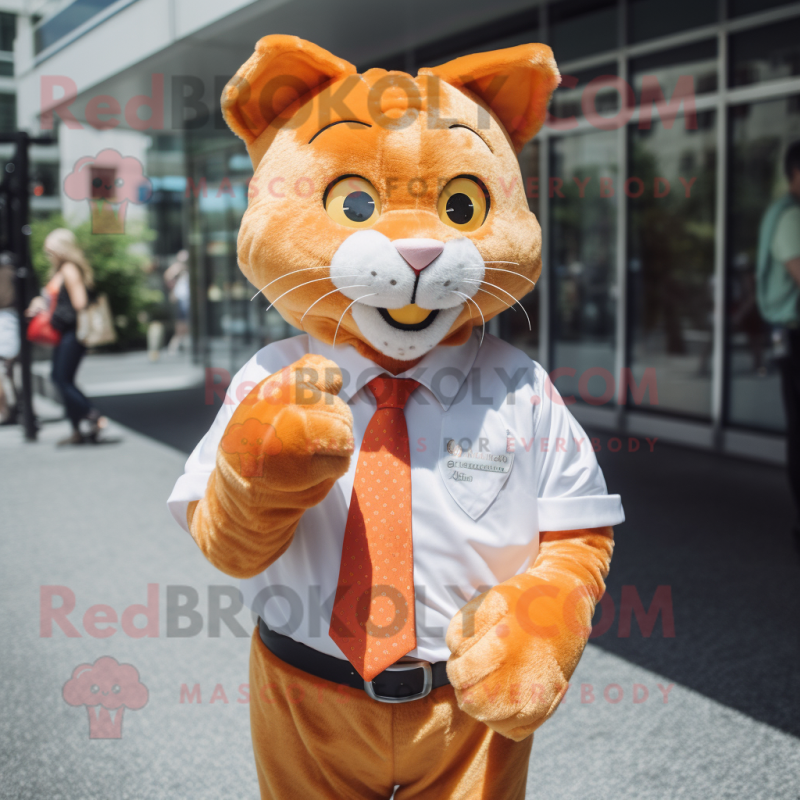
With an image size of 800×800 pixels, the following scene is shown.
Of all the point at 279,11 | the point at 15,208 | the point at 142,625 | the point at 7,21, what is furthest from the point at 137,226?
the point at 142,625

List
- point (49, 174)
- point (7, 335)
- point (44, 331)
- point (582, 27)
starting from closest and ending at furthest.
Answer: point (44, 331) → point (582, 27) → point (7, 335) → point (49, 174)

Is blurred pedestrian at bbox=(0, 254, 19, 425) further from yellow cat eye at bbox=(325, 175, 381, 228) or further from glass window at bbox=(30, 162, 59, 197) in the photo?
glass window at bbox=(30, 162, 59, 197)

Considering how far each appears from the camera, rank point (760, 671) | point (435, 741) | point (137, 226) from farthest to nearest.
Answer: point (137, 226) → point (760, 671) → point (435, 741)

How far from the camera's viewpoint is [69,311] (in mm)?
7316

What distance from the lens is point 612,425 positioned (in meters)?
7.94

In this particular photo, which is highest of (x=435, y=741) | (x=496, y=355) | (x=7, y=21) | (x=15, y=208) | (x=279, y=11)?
(x=7, y=21)

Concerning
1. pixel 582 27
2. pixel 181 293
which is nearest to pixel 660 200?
pixel 582 27

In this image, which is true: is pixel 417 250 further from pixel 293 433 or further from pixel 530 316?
pixel 530 316

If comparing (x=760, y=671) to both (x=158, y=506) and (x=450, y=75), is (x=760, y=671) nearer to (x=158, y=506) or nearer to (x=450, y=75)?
(x=450, y=75)

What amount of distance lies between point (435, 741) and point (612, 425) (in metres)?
6.76

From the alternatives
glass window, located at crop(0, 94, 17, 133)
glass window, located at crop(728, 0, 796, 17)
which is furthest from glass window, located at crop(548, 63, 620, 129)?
glass window, located at crop(0, 94, 17, 133)

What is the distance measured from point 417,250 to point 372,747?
894mm

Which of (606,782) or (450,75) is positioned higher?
(450,75)

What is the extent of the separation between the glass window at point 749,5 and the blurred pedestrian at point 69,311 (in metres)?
5.85
